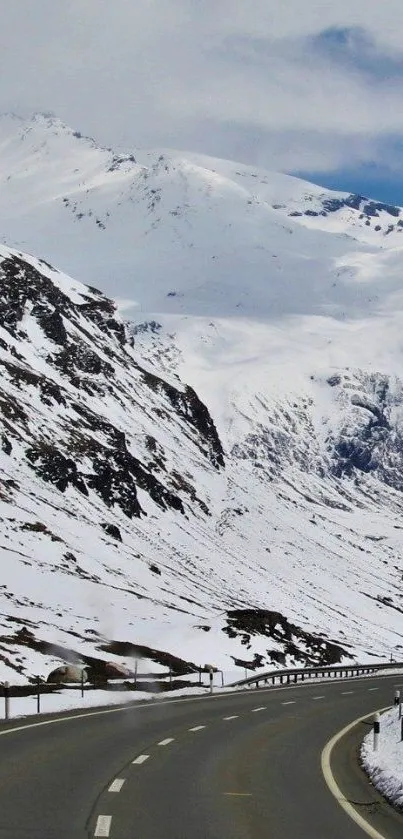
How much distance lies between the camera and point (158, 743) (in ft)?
92.8

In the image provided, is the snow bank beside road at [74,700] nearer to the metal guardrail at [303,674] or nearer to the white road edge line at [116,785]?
the metal guardrail at [303,674]

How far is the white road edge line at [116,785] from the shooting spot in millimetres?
19969

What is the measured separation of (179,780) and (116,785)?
5.03 ft

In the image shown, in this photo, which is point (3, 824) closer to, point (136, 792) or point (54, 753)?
point (136, 792)

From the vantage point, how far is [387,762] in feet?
78.5

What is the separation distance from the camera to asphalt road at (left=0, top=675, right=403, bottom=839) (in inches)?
663

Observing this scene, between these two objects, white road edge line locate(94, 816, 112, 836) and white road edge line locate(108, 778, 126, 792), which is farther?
white road edge line locate(108, 778, 126, 792)

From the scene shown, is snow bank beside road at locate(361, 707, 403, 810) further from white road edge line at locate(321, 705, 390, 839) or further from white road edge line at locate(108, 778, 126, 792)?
white road edge line at locate(108, 778, 126, 792)

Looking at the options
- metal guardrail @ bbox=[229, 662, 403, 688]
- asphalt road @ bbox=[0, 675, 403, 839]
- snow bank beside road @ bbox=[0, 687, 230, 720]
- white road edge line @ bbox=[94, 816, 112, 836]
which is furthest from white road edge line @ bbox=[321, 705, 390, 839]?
metal guardrail @ bbox=[229, 662, 403, 688]

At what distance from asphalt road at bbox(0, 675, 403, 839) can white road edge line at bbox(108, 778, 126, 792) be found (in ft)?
0.12

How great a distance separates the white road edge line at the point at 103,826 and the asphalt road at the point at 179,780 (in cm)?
1

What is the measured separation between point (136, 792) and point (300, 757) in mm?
7603

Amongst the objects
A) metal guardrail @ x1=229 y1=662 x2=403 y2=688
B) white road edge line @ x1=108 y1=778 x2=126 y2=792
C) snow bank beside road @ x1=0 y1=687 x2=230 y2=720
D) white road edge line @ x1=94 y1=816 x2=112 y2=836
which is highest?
metal guardrail @ x1=229 y1=662 x2=403 y2=688

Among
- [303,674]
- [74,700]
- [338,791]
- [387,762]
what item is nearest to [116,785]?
[338,791]
